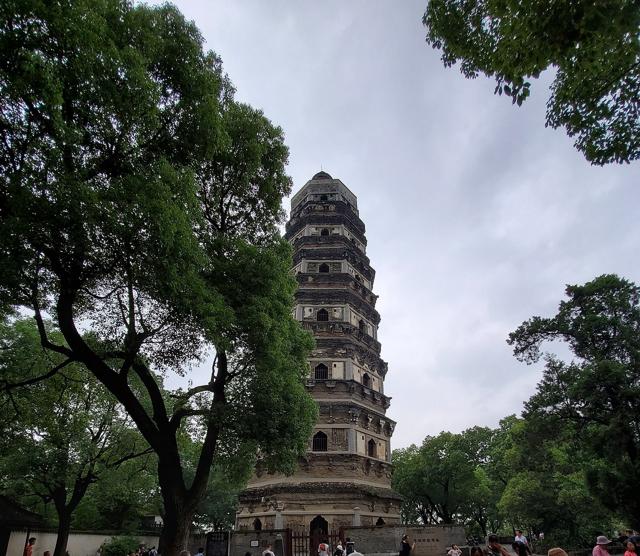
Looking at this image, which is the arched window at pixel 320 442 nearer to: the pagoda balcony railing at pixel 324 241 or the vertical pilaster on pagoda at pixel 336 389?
the vertical pilaster on pagoda at pixel 336 389

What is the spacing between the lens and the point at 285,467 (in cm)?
1109

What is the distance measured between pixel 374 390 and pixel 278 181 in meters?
14.7

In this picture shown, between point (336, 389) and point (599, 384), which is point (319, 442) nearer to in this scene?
point (336, 389)

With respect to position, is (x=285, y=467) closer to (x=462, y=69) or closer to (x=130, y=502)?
(x=462, y=69)

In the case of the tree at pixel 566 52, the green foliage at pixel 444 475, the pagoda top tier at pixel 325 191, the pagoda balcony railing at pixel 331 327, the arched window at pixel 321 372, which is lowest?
the green foliage at pixel 444 475

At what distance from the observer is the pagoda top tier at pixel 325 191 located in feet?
95.4

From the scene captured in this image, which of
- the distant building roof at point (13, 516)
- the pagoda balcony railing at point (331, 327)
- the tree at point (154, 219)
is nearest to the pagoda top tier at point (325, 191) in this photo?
the pagoda balcony railing at point (331, 327)

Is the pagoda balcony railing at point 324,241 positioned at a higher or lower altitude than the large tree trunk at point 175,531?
higher

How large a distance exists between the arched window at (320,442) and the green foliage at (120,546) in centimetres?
941

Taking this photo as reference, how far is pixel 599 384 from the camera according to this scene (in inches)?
632

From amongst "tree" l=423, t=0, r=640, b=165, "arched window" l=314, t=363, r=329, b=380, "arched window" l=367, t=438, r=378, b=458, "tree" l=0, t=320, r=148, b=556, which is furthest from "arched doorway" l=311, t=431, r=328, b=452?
"tree" l=423, t=0, r=640, b=165

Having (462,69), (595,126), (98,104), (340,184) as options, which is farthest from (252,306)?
(340,184)

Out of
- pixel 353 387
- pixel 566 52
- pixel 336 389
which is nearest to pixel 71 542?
pixel 336 389

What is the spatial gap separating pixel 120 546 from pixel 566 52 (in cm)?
2483
